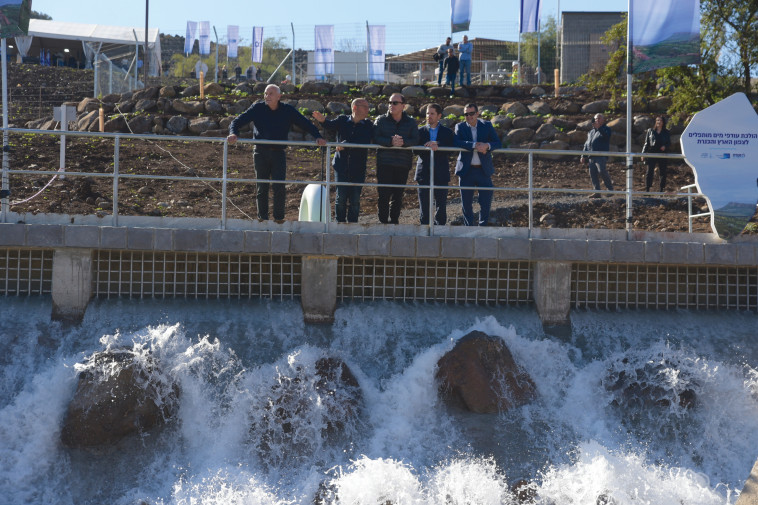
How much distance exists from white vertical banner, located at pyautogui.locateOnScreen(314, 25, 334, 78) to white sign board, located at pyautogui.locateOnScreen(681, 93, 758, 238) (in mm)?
20308

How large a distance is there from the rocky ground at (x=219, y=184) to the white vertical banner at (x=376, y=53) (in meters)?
4.16

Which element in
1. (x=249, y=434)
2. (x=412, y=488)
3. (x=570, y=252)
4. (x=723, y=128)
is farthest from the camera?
(x=723, y=128)

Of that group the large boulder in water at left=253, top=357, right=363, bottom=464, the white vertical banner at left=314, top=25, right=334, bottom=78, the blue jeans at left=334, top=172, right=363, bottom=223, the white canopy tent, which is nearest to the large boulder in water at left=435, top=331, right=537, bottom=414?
the large boulder in water at left=253, top=357, right=363, bottom=464

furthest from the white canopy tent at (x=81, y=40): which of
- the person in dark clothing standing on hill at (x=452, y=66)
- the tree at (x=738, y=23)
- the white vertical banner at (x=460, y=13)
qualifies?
the tree at (x=738, y=23)

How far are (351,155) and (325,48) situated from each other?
20460 millimetres

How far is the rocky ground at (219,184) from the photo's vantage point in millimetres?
14398

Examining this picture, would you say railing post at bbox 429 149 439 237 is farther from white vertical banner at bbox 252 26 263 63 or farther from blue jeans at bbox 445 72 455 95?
white vertical banner at bbox 252 26 263 63

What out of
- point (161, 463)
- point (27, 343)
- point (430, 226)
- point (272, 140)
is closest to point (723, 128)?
point (430, 226)

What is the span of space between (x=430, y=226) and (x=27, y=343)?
4491 millimetres

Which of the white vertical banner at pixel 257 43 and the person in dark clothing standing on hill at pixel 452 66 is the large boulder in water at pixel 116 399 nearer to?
the person in dark clothing standing on hill at pixel 452 66

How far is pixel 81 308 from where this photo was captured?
8867 millimetres

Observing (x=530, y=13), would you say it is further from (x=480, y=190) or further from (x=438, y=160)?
(x=480, y=190)

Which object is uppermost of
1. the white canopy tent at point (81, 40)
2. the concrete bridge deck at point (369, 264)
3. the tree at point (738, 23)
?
the white canopy tent at point (81, 40)

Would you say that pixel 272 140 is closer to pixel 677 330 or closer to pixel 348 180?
pixel 348 180
